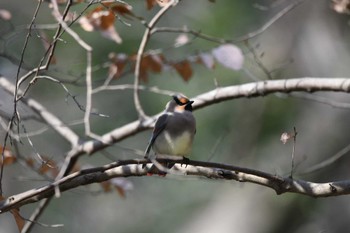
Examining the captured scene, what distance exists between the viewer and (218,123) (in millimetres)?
10250

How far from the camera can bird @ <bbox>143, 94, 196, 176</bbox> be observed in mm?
3898

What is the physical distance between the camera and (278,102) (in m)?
9.45

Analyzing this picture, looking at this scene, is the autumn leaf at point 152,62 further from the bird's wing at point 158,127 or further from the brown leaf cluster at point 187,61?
the bird's wing at point 158,127

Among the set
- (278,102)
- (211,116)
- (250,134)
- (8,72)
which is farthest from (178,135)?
(211,116)

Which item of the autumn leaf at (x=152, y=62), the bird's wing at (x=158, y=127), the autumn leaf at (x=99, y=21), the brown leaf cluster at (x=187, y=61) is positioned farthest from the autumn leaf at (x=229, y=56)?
the autumn leaf at (x=99, y=21)

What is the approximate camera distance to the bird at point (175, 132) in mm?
3898

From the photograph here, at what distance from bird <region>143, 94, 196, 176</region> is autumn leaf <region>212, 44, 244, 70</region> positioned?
16.1 inches

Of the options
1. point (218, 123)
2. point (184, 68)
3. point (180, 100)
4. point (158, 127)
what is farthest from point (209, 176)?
point (218, 123)

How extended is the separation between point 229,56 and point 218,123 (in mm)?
5856

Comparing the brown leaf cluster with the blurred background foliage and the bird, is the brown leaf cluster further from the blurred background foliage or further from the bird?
the bird

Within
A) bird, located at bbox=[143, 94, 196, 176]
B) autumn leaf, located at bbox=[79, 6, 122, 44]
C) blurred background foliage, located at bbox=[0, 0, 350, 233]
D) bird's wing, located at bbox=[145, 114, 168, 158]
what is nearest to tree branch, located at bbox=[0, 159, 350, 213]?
bird, located at bbox=[143, 94, 196, 176]

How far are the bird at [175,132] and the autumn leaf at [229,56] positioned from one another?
409 mm

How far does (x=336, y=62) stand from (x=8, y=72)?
3388 millimetres

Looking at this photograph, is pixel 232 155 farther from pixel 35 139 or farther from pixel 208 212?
pixel 35 139
